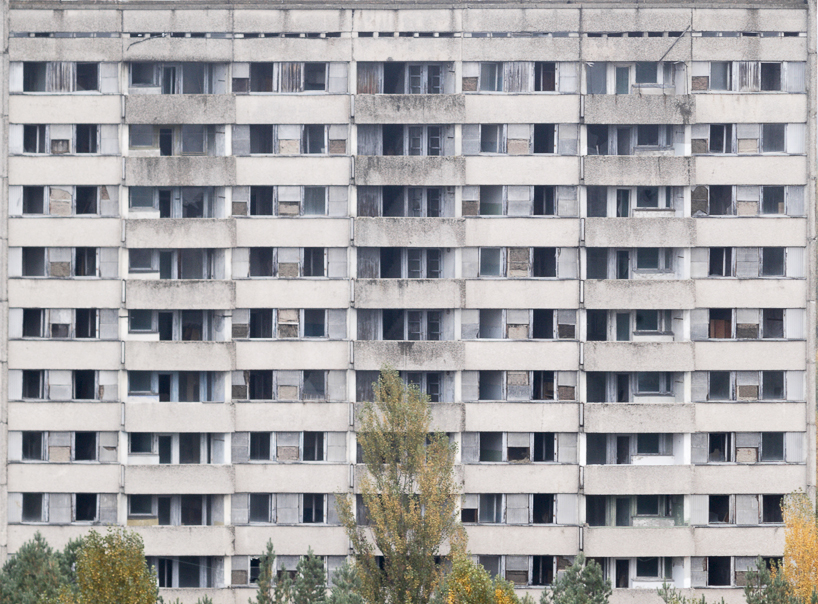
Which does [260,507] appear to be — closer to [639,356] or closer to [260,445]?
[260,445]

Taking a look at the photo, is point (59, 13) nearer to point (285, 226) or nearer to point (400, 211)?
point (285, 226)

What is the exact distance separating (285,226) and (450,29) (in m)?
10.1

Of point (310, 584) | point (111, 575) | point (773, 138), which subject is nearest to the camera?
point (111, 575)

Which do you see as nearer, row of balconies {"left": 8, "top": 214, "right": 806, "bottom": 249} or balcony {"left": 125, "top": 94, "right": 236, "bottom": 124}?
row of balconies {"left": 8, "top": 214, "right": 806, "bottom": 249}

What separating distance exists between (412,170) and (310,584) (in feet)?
52.7

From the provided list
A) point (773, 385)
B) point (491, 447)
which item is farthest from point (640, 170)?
point (491, 447)

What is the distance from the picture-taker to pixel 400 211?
1615 inches

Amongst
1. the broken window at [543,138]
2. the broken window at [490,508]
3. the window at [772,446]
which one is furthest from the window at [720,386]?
the broken window at [543,138]

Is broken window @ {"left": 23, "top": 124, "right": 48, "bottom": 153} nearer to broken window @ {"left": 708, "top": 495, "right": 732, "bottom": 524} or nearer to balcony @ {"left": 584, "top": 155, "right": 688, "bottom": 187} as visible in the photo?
balcony @ {"left": 584, "top": 155, "right": 688, "bottom": 187}

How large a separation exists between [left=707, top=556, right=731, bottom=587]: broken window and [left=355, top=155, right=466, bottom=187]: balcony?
1814cm

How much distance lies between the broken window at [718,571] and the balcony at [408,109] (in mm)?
20219

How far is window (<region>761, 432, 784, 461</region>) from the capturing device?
4103 cm

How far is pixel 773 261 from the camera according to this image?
4097 centimetres

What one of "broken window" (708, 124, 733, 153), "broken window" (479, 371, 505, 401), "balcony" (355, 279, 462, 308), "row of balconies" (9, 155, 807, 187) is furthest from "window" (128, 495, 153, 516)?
"broken window" (708, 124, 733, 153)
